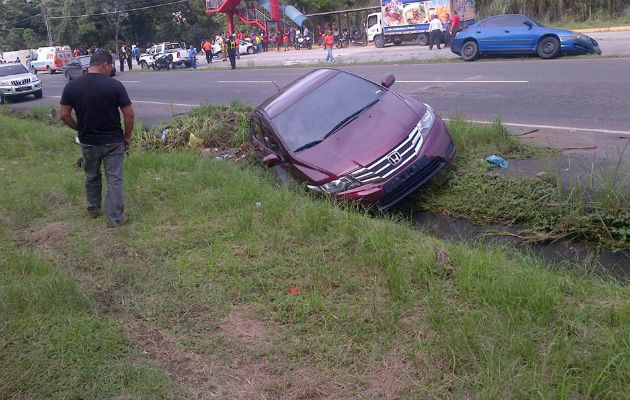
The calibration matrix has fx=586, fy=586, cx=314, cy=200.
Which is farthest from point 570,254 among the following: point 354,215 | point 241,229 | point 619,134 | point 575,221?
point 619,134


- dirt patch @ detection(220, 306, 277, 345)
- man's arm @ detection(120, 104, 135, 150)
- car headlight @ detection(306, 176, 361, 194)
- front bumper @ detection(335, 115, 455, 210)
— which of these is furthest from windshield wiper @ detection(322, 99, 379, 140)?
dirt patch @ detection(220, 306, 277, 345)

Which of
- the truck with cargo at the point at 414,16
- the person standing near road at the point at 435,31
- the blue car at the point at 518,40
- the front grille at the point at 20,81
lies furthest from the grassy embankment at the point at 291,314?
the truck with cargo at the point at 414,16

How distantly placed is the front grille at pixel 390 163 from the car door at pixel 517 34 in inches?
534

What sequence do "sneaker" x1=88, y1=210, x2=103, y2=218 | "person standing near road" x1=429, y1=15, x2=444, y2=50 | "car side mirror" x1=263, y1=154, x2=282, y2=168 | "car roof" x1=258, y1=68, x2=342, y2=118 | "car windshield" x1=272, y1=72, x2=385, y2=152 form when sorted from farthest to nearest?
"person standing near road" x1=429, y1=15, x2=444, y2=50
"car roof" x1=258, y1=68, x2=342, y2=118
"car windshield" x1=272, y1=72, x2=385, y2=152
"car side mirror" x1=263, y1=154, x2=282, y2=168
"sneaker" x1=88, y1=210, x2=103, y2=218

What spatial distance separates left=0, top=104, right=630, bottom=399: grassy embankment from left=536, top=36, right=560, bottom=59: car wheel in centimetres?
1434

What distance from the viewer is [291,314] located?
387cm

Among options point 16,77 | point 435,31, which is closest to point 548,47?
point 435,31

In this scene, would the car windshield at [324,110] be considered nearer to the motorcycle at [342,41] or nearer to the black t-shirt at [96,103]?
the black t-shirt at [96,103]

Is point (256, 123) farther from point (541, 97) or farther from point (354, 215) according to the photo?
point (541, 97)

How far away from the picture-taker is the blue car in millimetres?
17391

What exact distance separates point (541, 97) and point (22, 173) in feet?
30.2

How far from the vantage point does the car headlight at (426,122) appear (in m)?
6.62

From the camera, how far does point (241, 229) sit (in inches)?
209

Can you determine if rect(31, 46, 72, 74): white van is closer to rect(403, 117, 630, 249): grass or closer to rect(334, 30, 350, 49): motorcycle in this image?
rect(334, 30, 350, 49): motorcycle
